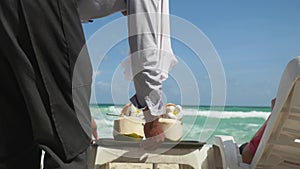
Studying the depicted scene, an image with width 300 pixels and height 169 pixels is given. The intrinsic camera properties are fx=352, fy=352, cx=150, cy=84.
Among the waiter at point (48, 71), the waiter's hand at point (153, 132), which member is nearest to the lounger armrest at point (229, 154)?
the waiter's hand at point (153, 132)

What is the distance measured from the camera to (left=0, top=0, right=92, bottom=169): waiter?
74 cm

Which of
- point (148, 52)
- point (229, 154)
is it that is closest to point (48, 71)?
point (148, 52)

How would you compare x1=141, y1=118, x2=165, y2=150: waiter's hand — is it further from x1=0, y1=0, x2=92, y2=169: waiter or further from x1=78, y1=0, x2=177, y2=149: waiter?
x1=0, y1=0, x2=92, y2=169: waiter

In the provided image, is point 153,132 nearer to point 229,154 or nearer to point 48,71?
point 48,71

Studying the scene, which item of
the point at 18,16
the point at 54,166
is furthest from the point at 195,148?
the point at 18,16

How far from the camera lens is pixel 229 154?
1510 mm

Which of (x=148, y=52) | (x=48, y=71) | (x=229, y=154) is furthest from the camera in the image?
(x=229, y=154)

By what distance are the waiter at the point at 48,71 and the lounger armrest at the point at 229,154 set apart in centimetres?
86

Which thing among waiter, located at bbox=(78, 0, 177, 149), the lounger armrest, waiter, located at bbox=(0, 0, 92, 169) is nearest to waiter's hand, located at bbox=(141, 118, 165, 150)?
waiter, located at bbox=(78, 0, 177, 149)

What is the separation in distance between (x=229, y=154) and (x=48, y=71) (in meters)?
1.00

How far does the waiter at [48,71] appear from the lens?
74cm

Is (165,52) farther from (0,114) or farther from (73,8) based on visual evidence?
(0,114)

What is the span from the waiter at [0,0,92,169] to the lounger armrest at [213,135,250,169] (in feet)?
2.81

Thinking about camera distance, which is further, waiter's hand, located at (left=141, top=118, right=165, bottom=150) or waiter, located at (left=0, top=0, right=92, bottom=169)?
waiter's hand, located at (left=141, top=118, right=165, bottom=150)
